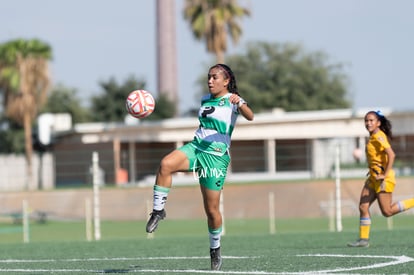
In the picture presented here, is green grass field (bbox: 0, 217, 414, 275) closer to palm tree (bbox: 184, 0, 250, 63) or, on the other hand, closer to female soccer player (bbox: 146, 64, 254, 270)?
female soccer player (bbox: 146, 64, 254, 270)

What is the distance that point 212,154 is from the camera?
10.6 m

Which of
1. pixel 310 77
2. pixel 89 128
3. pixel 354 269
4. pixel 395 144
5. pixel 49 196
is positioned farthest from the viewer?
pixel 310 77

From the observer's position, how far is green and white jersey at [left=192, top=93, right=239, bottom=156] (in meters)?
10.6

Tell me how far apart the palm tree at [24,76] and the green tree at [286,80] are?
104ft

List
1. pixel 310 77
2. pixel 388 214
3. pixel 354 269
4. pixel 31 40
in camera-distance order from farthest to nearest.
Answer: pixel 310 77 < pixel 31 40 < pixel 388 214 < pixel 354 269

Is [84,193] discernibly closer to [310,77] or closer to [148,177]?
[148,177]

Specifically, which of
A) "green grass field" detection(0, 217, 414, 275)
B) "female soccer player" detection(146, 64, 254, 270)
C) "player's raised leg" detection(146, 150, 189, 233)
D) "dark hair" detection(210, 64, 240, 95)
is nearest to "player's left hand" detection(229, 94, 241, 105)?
"female soccer player" detection(146, 64, 254, 270)

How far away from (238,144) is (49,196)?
51.7 feet

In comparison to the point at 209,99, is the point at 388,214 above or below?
below

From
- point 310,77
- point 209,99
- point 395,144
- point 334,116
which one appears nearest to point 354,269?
point 209,99

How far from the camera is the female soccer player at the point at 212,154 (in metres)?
10.4

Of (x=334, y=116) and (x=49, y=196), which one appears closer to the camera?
(x=49, y=196)

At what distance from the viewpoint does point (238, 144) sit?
56.4 meters

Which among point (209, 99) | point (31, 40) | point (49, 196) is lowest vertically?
point (49, 196)
